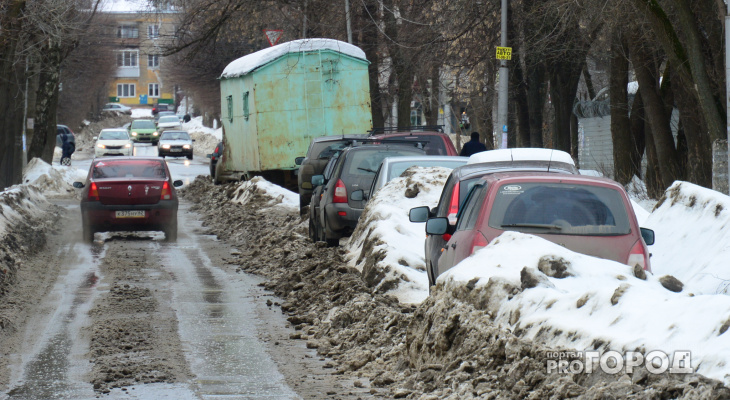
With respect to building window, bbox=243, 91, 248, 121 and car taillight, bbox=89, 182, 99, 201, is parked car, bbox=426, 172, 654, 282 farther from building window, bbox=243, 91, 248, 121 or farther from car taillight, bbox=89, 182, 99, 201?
building window, bbox=243, 91, 248, 121

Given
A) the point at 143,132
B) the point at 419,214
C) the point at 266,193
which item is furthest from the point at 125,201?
the point at 143,132

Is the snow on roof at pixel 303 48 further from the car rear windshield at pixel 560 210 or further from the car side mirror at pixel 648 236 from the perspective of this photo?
the car rear windshield at pixel 560 210

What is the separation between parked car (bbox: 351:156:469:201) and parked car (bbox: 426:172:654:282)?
6507mm

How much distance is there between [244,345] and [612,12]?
10839 millimetres

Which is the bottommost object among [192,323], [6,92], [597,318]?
[192,323]

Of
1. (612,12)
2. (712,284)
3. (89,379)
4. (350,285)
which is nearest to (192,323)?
(350,285)

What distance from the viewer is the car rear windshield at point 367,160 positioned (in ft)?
53.1

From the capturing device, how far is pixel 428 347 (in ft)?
24.1

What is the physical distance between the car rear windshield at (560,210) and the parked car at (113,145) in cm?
4394

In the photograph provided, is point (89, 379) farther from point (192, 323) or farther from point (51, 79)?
point (51, 79)

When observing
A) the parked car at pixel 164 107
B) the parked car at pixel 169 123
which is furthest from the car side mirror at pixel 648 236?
the parked car at pixel 164 107

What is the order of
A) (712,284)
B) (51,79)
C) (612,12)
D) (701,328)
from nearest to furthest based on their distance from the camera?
(701,328) < (712,284) < (612,12) < (51,79)

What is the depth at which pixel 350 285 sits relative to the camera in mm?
11242

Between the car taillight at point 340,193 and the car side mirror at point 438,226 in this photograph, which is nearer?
the car side mirror at point 438,226
